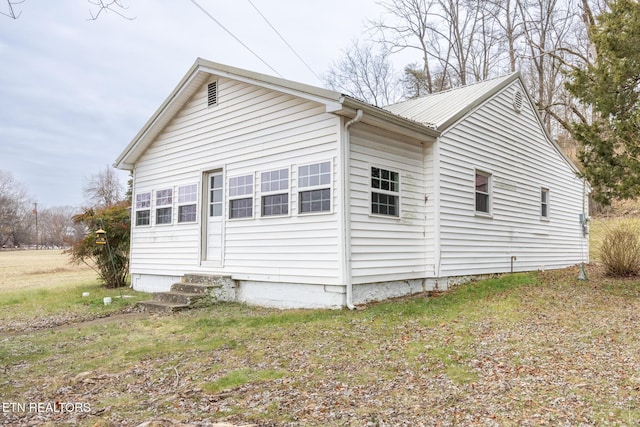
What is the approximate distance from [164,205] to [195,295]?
3.66 m

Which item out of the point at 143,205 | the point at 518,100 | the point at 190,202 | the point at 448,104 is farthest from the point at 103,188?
the point at 518,100

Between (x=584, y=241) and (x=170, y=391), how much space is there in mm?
15769

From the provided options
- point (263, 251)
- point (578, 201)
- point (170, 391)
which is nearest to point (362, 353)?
point (170, 391)

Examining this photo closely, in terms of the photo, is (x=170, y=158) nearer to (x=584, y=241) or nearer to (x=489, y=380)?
(x=489, y=380)

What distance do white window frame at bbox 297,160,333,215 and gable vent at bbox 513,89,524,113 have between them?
735cm

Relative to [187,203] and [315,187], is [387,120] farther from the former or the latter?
[187,203]

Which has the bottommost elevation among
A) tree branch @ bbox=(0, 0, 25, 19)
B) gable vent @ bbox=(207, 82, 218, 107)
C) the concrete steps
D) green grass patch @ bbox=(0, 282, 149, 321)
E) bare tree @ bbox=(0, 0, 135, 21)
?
green grass patch @ bbox=(0, 282, 149, 321)

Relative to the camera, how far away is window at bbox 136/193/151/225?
40.8 feet

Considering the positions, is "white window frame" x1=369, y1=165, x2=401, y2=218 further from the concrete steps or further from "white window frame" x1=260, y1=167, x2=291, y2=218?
the concrete steps

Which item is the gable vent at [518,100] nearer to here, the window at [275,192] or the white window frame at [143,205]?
the window at [275,192]

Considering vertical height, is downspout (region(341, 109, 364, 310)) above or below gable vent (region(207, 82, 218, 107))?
below

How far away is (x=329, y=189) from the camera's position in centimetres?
799

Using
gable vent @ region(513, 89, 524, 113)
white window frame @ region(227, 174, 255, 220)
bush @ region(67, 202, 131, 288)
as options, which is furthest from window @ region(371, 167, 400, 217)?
bush @ region(67, 202, 131, 288)

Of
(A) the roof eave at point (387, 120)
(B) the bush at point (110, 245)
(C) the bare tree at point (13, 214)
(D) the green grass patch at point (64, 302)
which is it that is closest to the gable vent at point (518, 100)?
(A) the roof eave at point (387, 120)
